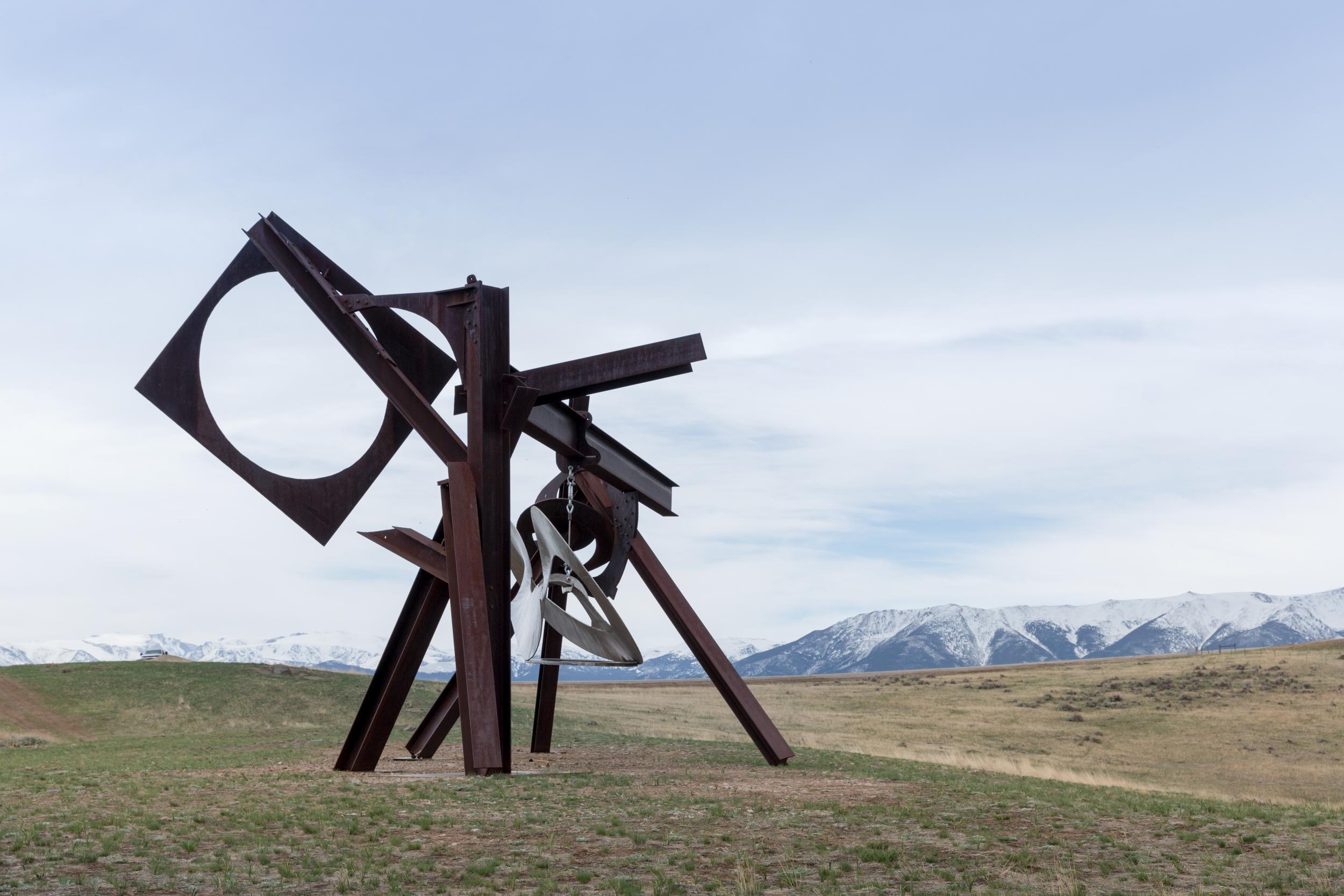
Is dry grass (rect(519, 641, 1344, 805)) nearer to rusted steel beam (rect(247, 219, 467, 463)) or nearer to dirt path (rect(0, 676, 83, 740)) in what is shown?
rusted steel beam (rect(247, 219, 467, 463))

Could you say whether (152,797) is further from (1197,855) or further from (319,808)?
(1197,855)

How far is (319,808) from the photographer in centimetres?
1046

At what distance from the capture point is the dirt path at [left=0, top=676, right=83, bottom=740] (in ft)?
89.2

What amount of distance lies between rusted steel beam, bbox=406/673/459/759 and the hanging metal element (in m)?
2.56

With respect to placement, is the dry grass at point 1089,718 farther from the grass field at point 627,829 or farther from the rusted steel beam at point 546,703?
the rusted steel beam at point 546,703

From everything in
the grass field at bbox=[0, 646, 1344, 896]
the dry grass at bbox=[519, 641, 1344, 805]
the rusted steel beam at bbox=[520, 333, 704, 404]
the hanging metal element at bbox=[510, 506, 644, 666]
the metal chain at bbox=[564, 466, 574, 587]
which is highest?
the rusted steel beam at bbox=[520, 333, 704, 404]

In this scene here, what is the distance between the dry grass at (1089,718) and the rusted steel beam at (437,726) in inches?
348

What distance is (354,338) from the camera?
14977mm

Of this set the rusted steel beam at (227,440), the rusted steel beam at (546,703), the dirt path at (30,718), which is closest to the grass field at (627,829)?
the rusted steel beam at (546,703)

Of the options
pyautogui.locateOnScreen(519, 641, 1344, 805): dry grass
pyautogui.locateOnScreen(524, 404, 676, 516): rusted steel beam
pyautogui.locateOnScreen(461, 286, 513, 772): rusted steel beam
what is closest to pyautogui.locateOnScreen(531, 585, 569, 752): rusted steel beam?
pyautogui.locateOnScreen(524, 404, 676, 516): rusted steel beam

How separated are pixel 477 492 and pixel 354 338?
290 centimetres

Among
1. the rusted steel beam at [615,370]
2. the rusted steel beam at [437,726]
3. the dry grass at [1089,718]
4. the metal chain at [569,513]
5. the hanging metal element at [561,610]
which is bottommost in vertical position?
the dry grass at [1089,718]

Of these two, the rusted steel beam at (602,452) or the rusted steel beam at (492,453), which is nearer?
the rusted steel beam at (492,453)

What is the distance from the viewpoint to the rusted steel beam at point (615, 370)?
14250mm
